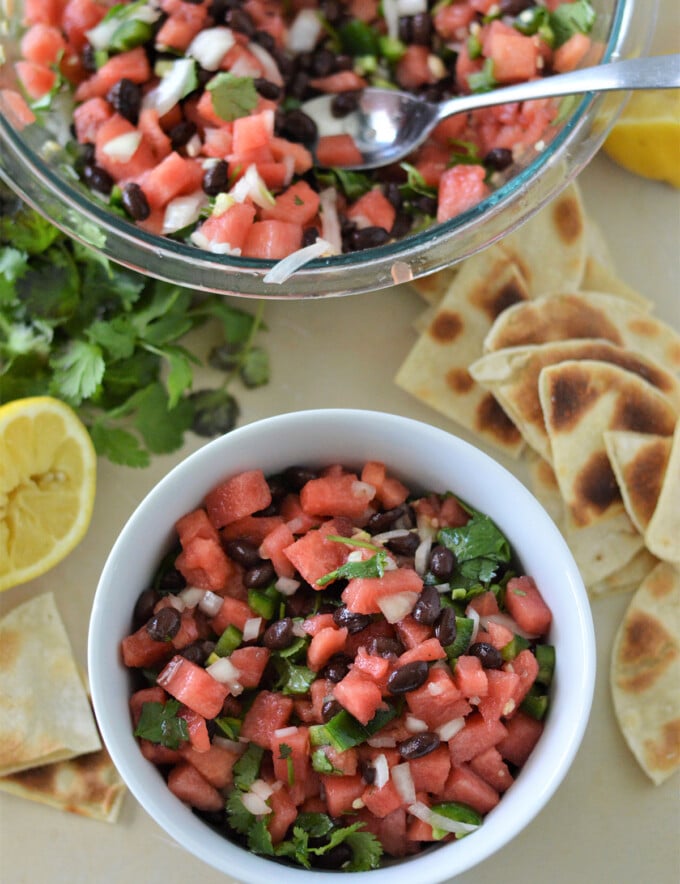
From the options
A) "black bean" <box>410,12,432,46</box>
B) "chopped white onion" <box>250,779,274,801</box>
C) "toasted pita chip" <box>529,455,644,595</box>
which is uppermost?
"black bean" <box>410,12,432,46</box>

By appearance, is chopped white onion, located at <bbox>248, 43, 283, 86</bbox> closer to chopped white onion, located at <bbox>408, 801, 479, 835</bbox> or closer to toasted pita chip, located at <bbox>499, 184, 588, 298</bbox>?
toasted pita chip, located at <bbox>499, 184, 588, 298</bbox>

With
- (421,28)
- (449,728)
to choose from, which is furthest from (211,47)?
(449,728)

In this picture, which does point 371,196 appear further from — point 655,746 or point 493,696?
point 655,746

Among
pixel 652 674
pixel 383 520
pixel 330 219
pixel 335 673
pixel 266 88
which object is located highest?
pixel 266 88

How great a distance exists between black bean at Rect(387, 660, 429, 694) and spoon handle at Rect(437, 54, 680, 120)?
Answer: 1373 millimetres

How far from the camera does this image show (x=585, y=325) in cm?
250

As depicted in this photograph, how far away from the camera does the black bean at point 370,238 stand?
2.29 meters

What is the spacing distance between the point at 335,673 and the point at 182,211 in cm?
117

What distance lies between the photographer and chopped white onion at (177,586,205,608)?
2014mm

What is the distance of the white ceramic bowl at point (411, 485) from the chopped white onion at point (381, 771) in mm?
181

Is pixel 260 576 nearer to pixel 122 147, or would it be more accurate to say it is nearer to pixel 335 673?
pixel 335 673

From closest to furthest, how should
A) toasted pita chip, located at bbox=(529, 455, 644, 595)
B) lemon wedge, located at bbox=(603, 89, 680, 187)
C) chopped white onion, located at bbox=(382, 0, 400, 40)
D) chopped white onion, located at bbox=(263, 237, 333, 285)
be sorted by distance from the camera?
chopped white onion, located at bbox=(263, 237, 333, 285)
toasted pita chip, located at bbox=(529, 455, 644, 595)
lemon wedge, located at bbox=(603, 89, 680, 187)
chopped white onion, located at bbox=(382, 0, 400, 40)

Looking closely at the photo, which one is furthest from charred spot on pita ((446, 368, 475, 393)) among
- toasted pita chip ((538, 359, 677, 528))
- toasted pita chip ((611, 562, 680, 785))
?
toasted pita chip ((611, 562, 680, 785))

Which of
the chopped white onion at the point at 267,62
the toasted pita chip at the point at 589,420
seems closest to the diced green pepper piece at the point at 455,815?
the toasted pita chip at the point at 589,420
